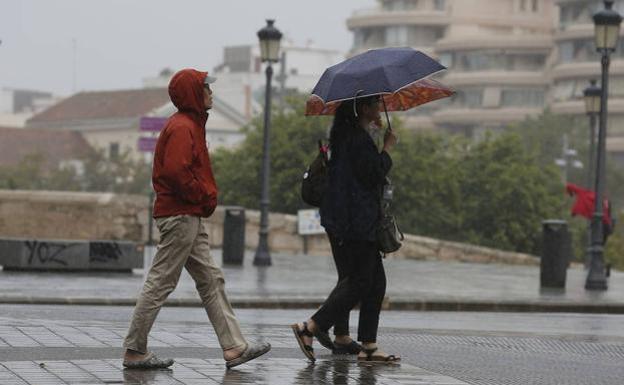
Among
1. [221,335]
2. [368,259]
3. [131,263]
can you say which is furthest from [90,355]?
[131,263]

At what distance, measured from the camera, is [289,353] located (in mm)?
11516

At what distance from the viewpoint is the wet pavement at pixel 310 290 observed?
18.7m

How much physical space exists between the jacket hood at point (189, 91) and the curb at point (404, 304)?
7541mm

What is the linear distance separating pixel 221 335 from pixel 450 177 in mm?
44499

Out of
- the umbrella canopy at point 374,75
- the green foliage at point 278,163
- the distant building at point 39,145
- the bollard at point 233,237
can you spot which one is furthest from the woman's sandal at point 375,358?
the distant building at point 39,145

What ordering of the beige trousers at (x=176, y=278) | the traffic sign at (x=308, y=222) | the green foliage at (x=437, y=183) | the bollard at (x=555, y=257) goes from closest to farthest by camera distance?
the beige trousers at (x=176, y=278), the bollard at (x=555, y=257), the traffic sign at (x=308, y=222), the green foliage at (x=437, y=183)

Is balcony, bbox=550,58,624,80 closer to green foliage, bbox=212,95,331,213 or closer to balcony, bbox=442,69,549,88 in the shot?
balcony, bbox=442,69,549,88

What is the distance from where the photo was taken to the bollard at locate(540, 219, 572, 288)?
23.8 meters

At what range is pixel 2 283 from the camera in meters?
19.8

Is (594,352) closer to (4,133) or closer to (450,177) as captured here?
(450,177)

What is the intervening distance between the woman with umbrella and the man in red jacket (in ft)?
3.19

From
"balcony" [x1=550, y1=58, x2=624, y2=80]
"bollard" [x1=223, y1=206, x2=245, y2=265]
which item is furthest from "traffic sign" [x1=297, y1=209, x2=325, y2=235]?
"balcony" [x1=550, y1=58, x2=624, y2=80]

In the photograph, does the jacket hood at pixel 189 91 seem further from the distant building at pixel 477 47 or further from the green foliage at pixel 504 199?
the distant building at pixel 477 47

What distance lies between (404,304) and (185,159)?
10004 mm
